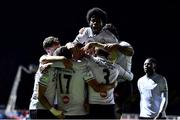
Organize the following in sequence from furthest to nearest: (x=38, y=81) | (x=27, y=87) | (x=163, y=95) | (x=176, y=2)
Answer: (x=176, y=2) → (x=27, y=87) → (x=163, y=95) → (x=38, y=81)

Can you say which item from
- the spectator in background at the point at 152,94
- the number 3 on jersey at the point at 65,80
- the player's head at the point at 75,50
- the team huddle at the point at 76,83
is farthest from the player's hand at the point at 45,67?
the spectator in background at the point at 152,94

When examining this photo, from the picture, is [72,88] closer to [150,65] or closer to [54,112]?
[54,112]

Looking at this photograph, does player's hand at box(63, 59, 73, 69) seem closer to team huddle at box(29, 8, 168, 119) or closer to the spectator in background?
team huddle at box(29, 8, 168, 119)

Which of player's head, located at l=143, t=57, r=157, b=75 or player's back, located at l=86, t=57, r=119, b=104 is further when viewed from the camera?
player's head, located at l=143, t=57, r=157, b=75

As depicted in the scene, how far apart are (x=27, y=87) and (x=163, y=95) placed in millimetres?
6748

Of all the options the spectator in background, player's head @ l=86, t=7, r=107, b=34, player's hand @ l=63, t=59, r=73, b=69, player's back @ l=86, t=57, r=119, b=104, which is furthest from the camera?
the spectator in background

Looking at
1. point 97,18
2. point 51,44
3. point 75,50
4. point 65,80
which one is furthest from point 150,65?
point 65,80

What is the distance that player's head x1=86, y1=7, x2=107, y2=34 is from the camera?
4.35 metres

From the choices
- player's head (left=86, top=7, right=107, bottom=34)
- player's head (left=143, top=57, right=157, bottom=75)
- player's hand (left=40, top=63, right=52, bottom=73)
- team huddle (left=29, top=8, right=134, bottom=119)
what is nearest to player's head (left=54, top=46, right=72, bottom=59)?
team huddle (left=29, top=8, right=134, bottom=119)

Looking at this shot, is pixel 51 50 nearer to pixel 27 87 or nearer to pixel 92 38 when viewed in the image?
pixel 92 38

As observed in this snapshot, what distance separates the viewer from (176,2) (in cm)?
1304

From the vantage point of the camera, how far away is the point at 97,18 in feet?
14.3

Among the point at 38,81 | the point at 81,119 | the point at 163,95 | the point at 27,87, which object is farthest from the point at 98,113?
the point at 27,87

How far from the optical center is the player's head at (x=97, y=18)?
4.35 m
